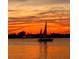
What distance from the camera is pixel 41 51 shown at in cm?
293

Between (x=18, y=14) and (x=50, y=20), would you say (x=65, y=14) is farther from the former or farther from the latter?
(x=18, y=14)

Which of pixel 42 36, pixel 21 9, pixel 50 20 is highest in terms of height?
pixel 21 9

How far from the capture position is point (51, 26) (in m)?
2.83

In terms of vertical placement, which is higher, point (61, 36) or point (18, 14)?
point (18, 14)

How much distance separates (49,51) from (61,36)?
0.68 metres

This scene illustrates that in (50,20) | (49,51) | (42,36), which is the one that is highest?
(50,20)

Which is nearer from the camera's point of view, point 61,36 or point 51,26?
point 61,36

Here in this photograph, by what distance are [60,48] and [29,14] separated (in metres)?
0.75
